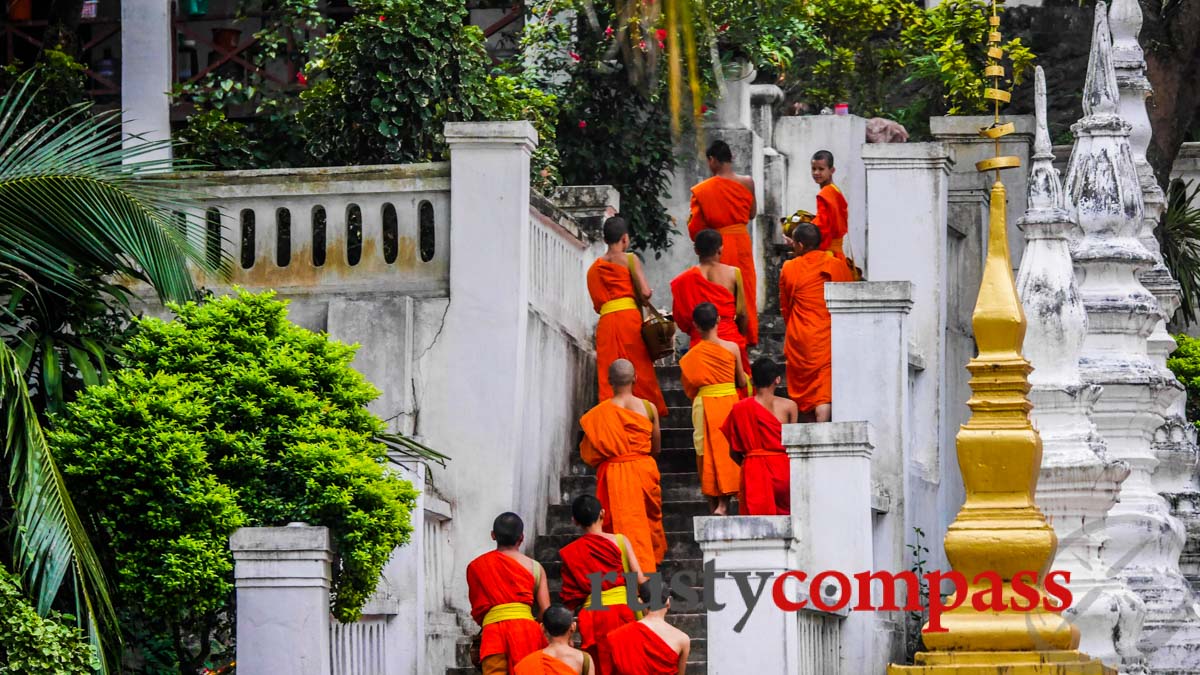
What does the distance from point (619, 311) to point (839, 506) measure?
3079mm

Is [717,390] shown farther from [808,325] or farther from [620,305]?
[620,305]

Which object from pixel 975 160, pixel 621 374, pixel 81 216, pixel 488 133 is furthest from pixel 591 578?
pixel 975 160

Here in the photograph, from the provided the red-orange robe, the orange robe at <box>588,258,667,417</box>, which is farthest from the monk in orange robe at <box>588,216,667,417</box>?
the red-orange robe

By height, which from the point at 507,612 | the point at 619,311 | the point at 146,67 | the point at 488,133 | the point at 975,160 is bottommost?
the point at 507,612

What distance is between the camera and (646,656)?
41.7 feet

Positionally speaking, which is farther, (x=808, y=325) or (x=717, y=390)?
(x=808, y=325)

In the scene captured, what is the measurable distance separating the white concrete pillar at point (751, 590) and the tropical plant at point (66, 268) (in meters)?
2.98

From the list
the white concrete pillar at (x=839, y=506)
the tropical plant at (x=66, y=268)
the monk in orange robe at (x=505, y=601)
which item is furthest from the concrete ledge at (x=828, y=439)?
the tropical plant at (x=66, y=268)

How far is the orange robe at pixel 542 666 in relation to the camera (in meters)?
12.5

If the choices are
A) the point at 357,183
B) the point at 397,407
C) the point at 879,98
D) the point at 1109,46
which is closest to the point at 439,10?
the point at 357,183

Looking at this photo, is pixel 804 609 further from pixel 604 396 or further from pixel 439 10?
pixel 439 10

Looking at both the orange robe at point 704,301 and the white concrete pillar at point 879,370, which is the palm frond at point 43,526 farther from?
the orange robe at point 704,301

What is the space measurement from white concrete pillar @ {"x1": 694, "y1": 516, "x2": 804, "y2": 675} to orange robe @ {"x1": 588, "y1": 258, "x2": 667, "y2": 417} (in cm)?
355

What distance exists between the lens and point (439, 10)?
54.0 ft
